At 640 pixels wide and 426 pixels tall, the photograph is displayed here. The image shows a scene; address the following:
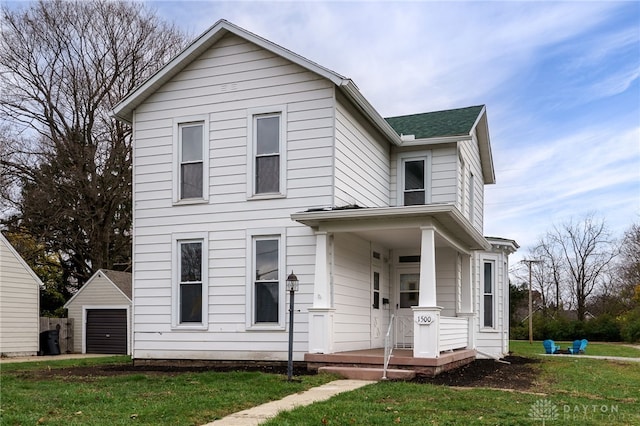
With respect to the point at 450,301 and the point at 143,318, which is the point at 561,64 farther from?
the point at 143,318

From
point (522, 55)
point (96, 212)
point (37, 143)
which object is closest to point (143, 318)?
point (522, 55)

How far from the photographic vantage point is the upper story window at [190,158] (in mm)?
14211

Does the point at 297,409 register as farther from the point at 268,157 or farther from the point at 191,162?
the point at 191,162

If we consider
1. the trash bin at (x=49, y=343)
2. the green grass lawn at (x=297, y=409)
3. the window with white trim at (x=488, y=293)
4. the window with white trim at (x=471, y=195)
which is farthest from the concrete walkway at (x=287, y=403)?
the trash bin at (x=49, y=343)

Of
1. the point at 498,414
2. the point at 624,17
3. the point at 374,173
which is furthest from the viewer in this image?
the point at 374,173

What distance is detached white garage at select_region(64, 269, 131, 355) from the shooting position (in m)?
23.6

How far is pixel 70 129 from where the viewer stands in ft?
94.2

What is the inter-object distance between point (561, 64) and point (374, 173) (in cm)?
491

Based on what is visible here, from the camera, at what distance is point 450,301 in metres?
15.9

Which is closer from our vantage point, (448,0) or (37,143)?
(448,0)

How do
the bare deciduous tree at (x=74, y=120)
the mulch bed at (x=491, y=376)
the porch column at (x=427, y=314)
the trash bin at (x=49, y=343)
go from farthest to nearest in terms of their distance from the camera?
the bare deciduous tree at (x=74, y=120) < the trash bin at (x=49, y=343) < the porch column at (x=427, y=314) < the mulch bed at (x=491, y=376)

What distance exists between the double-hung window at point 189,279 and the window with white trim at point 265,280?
3.72 feet

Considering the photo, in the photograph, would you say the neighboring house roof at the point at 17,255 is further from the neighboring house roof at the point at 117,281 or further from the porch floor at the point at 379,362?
the porch floor at the point at 379,362

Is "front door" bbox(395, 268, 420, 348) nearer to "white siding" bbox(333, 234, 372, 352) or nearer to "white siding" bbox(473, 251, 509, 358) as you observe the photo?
"white siding" bbox(333, 234, 372, 352)
